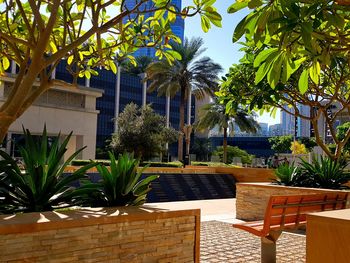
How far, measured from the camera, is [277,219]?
5938mm

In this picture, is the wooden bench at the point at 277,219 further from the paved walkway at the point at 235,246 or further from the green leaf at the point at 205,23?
the green leaf at the point at 205,23

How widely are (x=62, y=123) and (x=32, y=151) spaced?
2938 cm

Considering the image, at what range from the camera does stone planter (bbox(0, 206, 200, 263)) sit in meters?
3.67

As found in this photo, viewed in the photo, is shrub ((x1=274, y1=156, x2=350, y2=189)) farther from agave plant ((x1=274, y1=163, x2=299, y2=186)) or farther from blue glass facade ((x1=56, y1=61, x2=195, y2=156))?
blue glass facade ((x1=56, y1=61, x2=195, y2=156))

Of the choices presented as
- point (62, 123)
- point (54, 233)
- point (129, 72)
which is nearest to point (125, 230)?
point (54, 233)

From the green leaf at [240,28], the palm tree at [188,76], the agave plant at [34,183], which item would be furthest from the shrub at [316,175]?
the palm tree at [188,76]

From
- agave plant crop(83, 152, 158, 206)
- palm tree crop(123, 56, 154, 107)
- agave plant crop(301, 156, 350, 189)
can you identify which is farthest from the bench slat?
palm tree crop(123, 56, 154, 107)

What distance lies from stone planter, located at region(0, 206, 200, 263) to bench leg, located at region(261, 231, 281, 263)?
1.10m

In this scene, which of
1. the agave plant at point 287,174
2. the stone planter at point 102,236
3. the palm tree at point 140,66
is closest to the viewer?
the stone planter at point 102,236

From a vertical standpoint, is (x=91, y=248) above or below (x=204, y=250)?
above

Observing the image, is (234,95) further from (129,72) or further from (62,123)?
(129,72)

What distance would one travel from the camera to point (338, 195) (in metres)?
8.09

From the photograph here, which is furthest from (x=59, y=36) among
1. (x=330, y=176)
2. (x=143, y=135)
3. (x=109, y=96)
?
(x=109, y=96)

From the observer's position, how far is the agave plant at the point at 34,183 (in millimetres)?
4629
